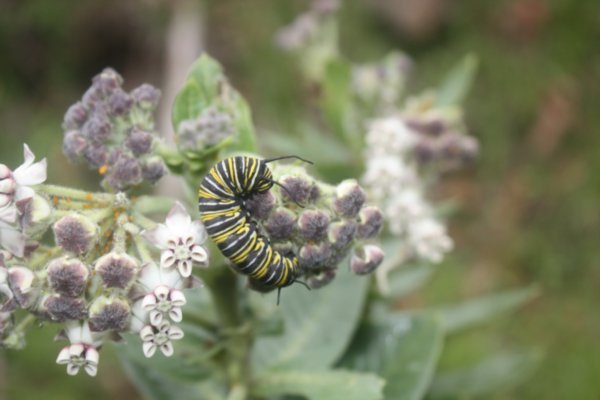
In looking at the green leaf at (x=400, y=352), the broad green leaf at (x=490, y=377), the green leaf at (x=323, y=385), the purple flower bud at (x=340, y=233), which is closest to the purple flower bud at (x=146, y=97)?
the purple flower bud at (x=340, y=233)

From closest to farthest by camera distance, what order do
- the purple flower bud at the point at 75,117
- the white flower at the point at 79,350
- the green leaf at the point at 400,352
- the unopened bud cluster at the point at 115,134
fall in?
the white flower at the point at 79,350, the unopened bud cluster at the point at 115,134, the purple flower bud at the point at 75,117, the green leaf at the point at 400,352

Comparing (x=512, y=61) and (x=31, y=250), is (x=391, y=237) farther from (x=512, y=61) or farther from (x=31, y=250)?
(x=512, y=61)

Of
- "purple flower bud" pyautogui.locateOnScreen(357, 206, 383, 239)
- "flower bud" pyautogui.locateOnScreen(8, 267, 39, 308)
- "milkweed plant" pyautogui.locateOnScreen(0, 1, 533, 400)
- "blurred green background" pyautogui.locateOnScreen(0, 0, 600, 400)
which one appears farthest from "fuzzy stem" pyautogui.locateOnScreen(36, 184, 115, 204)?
"blurred green background" pyautogui.locateOnScreen(0, 0, 600, 400)

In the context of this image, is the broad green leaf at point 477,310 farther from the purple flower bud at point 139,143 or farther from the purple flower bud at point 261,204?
the purple flower bud at point 139,143

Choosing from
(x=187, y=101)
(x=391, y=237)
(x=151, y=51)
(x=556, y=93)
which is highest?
(x=151, y=51)

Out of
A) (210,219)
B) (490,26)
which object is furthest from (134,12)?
(210,219)

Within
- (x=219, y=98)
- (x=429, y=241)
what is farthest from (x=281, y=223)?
(x=429, y=241)
